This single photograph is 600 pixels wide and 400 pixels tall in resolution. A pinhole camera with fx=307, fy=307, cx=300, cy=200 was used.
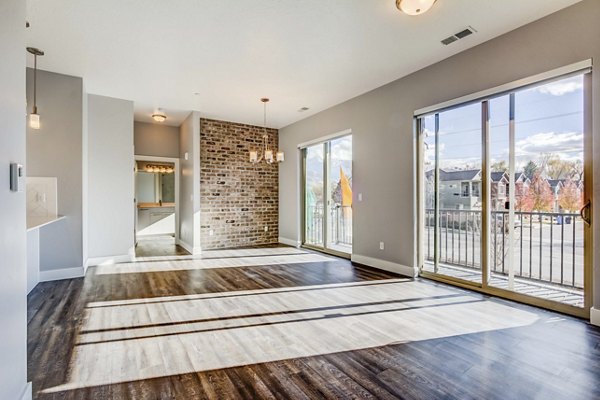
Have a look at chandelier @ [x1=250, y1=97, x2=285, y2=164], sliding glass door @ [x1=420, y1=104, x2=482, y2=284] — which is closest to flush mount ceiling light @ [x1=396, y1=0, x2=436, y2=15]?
sliding glass door @ [x1=420, y1=104, x2=482, y2=284]

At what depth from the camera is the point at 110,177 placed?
5301 mm

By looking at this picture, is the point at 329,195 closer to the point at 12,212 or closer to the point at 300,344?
the point at 300,344

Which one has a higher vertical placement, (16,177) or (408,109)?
(408,109)

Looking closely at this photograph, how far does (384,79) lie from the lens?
180 inches

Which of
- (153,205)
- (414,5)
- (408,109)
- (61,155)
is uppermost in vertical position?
(414,5)

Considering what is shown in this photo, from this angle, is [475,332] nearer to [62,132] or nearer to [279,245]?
[279,245]

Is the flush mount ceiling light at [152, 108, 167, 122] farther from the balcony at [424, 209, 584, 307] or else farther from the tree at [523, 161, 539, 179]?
the tree at [523, 161, 539, 179]

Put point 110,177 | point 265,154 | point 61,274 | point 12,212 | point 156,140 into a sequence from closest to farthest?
point 12,212, point 61,274, point 110,177, point 265,154, point 156,140

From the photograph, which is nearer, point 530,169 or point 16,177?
point 16,177

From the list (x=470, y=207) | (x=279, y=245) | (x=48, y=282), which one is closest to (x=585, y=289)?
(x=470, y=207)

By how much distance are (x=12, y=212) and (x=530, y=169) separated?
4304mm

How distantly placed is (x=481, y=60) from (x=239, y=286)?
398cm

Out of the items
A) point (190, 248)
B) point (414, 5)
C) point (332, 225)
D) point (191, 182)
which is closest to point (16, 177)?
point (414, 5)

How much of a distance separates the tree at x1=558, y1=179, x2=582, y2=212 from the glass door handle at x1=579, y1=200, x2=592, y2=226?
0.19 meters
